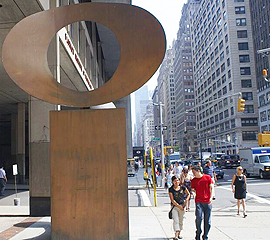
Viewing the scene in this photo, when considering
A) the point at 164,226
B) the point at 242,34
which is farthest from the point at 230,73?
the point at 164,226

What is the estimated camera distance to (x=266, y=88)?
58.4 m

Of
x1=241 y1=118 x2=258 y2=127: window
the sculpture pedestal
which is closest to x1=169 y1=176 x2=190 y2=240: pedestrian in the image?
the sculpture pedestal

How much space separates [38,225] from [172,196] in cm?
421

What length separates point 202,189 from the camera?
6.62 m

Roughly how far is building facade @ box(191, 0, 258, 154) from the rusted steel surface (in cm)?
5463

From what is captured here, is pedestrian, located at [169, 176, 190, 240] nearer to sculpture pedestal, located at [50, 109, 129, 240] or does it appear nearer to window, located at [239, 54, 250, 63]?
sculpture pedestal, located at [50, 109, 129, 240]

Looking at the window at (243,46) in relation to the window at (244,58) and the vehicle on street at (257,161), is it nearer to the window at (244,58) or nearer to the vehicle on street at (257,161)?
the window at (244,58)

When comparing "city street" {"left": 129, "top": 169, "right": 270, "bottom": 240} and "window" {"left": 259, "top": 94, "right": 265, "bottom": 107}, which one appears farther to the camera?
"window" {"left": 259, "top": 94, "right": 265, "bottom": 107}

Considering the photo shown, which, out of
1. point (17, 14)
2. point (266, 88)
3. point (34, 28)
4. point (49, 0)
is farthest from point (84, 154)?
point (266, 88)

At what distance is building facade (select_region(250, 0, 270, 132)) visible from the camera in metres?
58.0

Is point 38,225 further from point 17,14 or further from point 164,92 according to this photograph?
point 164,92

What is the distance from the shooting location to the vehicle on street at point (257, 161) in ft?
77.4

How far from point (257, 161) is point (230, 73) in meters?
50.5

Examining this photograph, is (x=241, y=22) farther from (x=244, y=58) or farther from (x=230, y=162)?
(x=230, y=162)
